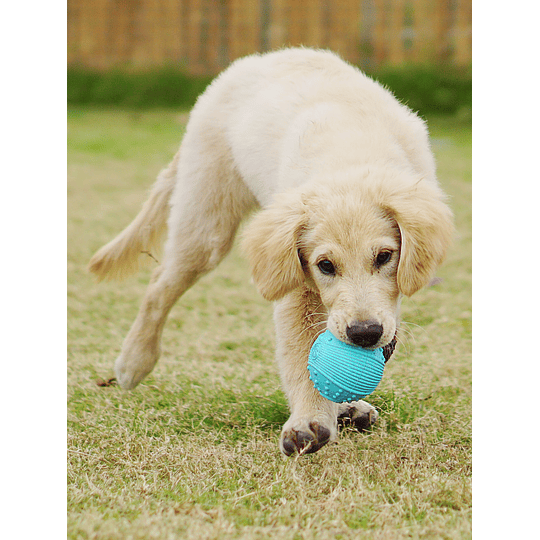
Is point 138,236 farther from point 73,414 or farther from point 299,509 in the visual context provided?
point 299,509

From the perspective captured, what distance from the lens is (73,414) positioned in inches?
136

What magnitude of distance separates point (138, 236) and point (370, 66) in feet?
30.7

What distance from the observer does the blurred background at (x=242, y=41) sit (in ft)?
40.2

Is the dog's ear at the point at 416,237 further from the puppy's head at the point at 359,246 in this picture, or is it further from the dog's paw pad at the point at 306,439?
the dog's paw pad at the point at 306,439

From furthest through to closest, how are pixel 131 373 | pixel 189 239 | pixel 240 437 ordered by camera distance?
pixel 189 239
pixel 131 373
pixel 240 437

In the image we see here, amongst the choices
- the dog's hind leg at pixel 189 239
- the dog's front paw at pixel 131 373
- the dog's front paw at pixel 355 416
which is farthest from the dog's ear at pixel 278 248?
the dog's front paw at pixel 131 373

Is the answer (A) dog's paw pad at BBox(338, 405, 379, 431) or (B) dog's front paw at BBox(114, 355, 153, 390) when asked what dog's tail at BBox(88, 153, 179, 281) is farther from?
(A) dog's paw pad at BBox(338, 405, 379, 431)

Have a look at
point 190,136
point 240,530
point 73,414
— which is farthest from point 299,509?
point 190,136

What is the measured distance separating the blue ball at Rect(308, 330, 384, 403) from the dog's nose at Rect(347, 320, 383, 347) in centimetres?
6

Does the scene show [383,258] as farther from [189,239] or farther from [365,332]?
[189,239]

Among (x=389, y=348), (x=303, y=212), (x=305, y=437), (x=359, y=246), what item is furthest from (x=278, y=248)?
(x=305, y=437)

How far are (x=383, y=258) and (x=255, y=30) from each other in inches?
440

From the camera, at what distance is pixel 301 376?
Answer: 2.95 m

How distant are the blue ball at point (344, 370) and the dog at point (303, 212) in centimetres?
5
